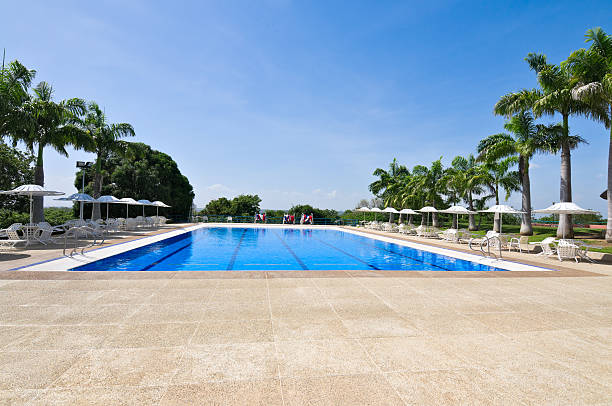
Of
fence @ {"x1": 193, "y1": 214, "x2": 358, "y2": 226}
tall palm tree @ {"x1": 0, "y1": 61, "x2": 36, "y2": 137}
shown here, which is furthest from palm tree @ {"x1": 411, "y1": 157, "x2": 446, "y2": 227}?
tall palm tree @ {"x1": 0, "y1": 61, "x2": 36, "y2": 137}

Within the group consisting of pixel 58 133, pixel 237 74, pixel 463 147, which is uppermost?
pixel 237 74

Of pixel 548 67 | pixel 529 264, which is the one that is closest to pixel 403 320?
pixel 529 264

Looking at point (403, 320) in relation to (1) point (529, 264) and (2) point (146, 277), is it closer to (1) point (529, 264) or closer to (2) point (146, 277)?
(2) point (146, 277)

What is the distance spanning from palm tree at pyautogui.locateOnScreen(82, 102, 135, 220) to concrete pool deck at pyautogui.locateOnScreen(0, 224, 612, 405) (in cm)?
1569

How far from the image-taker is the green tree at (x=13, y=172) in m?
19.3

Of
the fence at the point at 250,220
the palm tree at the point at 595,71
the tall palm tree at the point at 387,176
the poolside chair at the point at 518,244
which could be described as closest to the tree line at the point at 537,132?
the palm tree at the point at 595,71

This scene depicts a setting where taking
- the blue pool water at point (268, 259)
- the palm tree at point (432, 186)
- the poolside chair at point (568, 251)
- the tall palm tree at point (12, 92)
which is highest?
the tall palm tree at point (12, 92)

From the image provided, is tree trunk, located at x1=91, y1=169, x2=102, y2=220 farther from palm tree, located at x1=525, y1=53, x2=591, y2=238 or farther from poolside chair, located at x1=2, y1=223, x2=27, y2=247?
→ palm tree, located at x1=525, y1=53, x2=591, y2=238

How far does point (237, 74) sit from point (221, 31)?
389 cm

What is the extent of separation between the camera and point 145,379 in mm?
2459

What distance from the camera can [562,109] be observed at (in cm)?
1532

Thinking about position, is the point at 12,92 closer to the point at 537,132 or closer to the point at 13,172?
the point at 13,172

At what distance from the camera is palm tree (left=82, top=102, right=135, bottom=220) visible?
18.8 meters

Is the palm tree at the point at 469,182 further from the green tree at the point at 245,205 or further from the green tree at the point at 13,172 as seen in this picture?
the green tree at the point at 13,172
